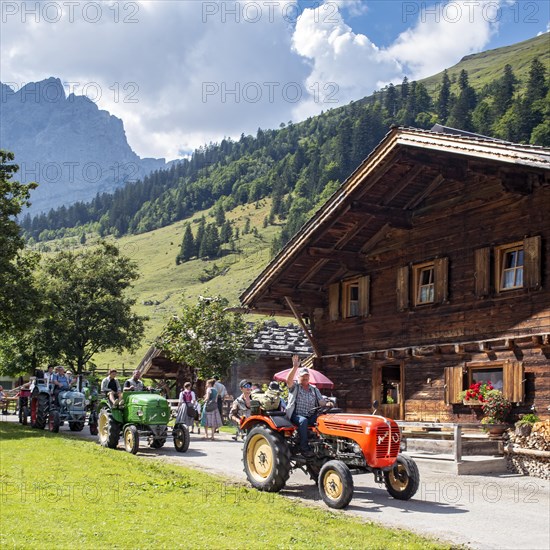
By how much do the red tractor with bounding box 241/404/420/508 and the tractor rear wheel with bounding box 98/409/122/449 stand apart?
20.8ft

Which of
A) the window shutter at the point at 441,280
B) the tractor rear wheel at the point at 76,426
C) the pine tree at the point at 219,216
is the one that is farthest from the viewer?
the pine tree at the point at 219,216

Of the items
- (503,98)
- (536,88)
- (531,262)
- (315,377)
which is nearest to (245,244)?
(503,98)

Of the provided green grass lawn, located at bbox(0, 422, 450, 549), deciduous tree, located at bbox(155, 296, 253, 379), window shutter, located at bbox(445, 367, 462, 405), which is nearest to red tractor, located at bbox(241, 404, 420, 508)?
green grass lawn, located at bbox(0, 422, 450, 549)

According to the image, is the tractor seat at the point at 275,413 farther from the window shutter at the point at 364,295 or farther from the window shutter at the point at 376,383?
the window shutter at the point at 364,295

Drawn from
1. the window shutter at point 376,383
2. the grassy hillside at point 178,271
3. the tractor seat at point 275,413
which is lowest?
the tractor seat at point 275,413

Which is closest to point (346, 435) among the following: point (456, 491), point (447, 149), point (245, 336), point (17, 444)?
point (456, 491)

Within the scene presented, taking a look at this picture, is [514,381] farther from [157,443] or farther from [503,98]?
[503,98]

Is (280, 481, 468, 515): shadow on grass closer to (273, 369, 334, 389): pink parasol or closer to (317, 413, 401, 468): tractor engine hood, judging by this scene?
(317, 413, 401, 468): tractor engine hood

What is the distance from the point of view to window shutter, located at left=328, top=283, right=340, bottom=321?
2434 cm

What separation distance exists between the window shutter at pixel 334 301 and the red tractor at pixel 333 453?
1203 centimetres

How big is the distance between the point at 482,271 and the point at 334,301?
6.75 meters

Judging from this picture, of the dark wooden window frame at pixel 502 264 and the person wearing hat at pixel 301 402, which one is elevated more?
the dark wooden window frame at pixel 502 264

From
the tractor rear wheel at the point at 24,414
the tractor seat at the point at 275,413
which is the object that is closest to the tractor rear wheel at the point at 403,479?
the tractor seat at the point at 275,413

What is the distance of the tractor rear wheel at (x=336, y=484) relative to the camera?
34.6 feet
